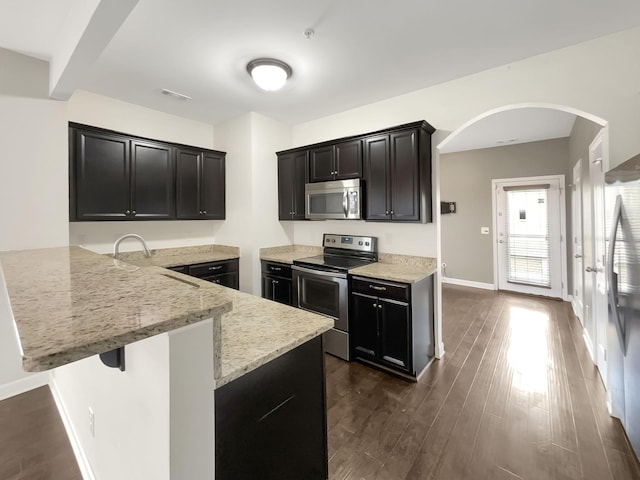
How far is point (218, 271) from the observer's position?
12.1ft

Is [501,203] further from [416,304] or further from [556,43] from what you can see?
[416,304]

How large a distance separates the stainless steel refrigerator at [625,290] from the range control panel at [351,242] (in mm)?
2024

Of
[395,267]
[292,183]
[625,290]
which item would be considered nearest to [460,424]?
[625,290]

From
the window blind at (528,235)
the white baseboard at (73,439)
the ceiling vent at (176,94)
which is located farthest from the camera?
the window blind at (528,235)

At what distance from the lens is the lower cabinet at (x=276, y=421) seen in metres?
0.98

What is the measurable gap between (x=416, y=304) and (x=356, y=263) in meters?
0.83

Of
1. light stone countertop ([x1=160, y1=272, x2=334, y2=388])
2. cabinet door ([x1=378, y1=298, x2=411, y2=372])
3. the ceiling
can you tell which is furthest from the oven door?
the ceiling

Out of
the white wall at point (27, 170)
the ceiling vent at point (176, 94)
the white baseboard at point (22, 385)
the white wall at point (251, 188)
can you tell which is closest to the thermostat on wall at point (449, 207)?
the white wall at point (251, 188)

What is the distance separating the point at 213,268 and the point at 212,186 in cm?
118

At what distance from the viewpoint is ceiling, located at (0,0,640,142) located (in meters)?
1.89

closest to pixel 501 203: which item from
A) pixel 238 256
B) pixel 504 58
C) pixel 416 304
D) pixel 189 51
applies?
pixel 504 58

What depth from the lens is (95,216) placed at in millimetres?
2939

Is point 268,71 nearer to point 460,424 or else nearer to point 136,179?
point 136,179

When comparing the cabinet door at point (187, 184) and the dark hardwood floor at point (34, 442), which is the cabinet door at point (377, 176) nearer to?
the cabinet door at point (187, 184)
